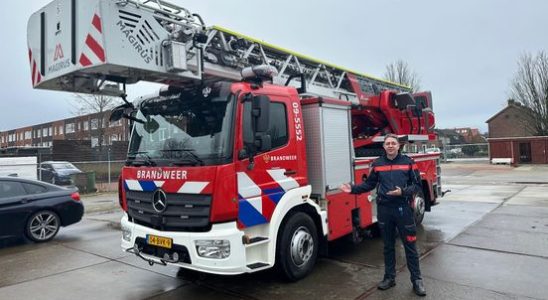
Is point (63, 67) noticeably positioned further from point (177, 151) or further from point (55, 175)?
point (55, 175)

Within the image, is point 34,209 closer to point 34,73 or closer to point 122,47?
point 34,73

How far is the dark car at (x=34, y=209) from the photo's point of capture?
24.9 feet

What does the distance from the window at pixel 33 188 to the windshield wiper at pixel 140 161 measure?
160 inches

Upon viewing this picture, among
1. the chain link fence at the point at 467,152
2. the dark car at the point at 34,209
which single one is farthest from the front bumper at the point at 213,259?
the chain link fence at the point at 467,152

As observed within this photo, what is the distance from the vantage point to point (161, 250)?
4.59 m

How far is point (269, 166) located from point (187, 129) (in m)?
1.06

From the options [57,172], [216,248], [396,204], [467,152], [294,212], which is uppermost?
[467,152]

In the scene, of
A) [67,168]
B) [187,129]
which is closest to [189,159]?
[187,129]

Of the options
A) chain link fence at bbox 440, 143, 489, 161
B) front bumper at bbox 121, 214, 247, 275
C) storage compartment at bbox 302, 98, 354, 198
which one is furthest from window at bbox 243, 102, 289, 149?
chain link fence at bbox 440, 143, 489, 161

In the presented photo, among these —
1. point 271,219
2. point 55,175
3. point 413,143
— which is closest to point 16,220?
point 271,219

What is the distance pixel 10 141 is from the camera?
90.2 meters

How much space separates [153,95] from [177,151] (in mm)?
1072

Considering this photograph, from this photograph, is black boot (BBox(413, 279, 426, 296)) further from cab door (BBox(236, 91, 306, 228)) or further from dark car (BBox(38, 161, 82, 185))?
dark car (BBox(38, 161, 82, 185))

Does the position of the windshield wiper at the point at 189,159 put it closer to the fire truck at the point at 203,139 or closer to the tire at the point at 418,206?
the fire truck at the point at 203,139
